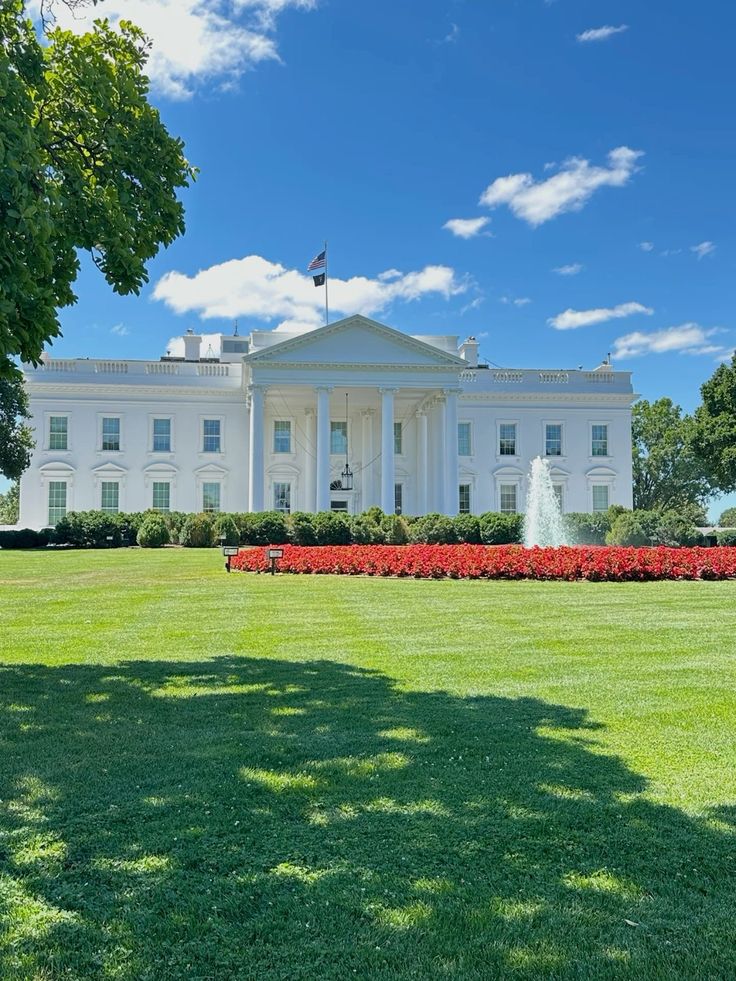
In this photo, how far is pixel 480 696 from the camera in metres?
6.47

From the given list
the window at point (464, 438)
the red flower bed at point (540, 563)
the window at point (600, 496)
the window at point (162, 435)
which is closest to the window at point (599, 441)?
the window at point (600, 496)

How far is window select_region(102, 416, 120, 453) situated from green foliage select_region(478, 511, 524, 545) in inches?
853

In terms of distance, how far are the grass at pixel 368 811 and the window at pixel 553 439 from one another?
37.8 m

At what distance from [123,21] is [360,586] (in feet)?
36.8

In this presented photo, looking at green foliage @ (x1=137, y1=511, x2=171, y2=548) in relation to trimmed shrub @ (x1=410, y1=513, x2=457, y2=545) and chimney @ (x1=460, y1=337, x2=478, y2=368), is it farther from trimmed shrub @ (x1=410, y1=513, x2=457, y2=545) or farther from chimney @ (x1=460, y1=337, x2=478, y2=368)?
chimney @ (x1=460, y1=337, x2=478, y2=368)

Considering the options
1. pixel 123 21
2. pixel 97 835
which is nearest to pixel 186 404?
pixel 123 21

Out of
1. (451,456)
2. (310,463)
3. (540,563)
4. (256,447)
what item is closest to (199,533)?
(256,447)

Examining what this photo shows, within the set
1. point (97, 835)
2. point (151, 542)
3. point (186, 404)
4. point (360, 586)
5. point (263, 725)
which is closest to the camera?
point (97, 835)

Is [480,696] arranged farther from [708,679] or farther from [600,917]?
[600,917]

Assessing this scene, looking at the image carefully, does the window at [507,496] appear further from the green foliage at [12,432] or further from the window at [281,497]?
the green foliage at [12,432]

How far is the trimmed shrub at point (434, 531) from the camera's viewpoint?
30172mm

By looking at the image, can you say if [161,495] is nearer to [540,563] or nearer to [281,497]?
[281,497]

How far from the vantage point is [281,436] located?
145ft

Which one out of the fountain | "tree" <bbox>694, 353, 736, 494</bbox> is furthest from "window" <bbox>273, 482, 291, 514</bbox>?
"tree" <bbox>694, 353, 736, 494</bbox>
